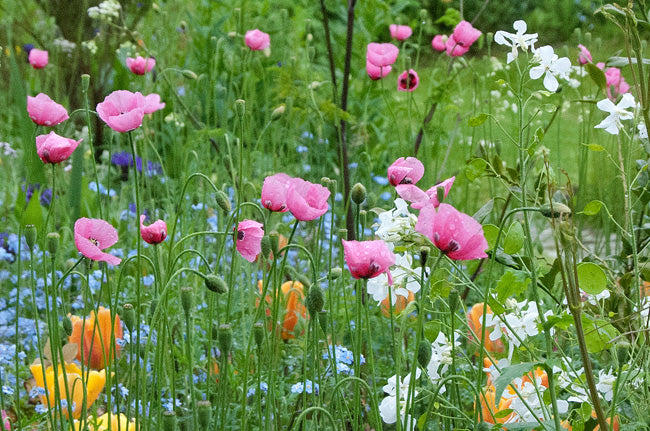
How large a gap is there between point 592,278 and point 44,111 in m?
0.86

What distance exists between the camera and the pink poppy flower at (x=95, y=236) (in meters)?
0.92

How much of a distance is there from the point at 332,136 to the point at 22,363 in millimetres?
1526

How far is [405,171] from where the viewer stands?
0.98m

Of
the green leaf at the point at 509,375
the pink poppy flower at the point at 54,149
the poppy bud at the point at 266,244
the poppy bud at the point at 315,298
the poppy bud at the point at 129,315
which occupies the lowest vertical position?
the green leaf at the point at 509,375

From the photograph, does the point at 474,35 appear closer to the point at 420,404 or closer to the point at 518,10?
the point at 420,404

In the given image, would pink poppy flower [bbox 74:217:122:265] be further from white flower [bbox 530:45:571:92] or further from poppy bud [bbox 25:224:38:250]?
white flower [bbox 530:45:571:92]

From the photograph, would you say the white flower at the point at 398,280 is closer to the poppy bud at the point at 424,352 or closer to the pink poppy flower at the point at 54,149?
the poppy bud at the point at 424,352

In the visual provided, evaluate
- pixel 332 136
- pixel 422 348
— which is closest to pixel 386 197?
pixel 332 136

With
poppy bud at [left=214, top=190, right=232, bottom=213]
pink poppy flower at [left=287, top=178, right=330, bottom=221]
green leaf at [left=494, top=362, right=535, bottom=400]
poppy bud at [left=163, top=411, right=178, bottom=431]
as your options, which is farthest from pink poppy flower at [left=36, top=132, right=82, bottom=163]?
green leaf at [left=494, top=362, right=535, bottom=400]

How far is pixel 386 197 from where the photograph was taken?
8.36 ft

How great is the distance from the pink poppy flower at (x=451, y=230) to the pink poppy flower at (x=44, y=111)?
713mm

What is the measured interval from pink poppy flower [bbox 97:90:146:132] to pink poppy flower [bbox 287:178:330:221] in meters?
0.22

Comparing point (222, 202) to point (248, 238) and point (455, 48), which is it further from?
point (455, 48)

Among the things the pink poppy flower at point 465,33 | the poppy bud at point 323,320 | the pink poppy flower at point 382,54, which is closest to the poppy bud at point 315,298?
the poppy bud at point 323,320
